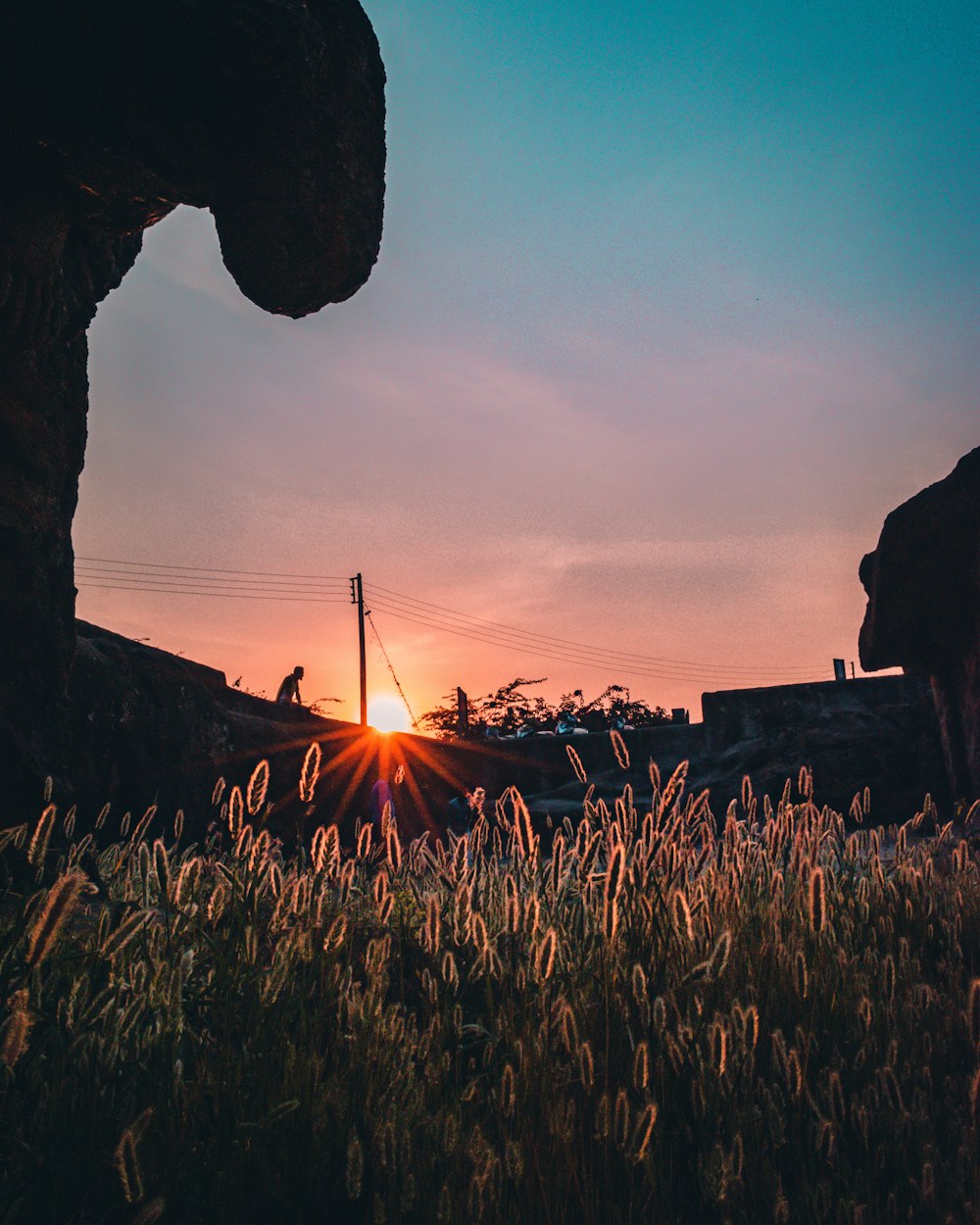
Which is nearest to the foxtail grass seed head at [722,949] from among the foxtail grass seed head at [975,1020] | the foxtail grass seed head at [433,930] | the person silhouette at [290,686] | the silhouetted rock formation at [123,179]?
the foxtail grass seed head at [975,1020]

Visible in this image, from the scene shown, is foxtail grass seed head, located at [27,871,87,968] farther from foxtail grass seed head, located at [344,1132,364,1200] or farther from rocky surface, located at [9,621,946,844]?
rocky surface, located at [9,621,946,844]

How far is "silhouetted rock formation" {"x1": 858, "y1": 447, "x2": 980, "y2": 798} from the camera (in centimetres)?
723

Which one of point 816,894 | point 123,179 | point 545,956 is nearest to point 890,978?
point 816,894

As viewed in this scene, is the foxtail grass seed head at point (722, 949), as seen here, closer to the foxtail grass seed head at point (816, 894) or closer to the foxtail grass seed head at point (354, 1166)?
the foxtail grass seed head at point (816, 894)

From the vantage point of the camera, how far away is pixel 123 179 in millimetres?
3543

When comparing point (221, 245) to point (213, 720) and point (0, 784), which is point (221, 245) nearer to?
point (0, 784)

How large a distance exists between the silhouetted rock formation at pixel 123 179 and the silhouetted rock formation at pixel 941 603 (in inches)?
217

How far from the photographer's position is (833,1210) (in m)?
1.43

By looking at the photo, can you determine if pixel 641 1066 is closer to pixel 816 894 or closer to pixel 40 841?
pixel 816 894

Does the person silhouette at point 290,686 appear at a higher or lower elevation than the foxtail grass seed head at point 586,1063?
higher

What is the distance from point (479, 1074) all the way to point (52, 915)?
0.98m

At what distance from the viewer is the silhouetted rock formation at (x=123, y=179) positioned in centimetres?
309

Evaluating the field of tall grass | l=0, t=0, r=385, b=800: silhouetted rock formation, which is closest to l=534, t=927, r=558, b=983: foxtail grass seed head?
the field of tall grass

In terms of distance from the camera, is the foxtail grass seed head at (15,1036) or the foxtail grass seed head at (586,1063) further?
the foxtail grass seed head at (586,1063)
